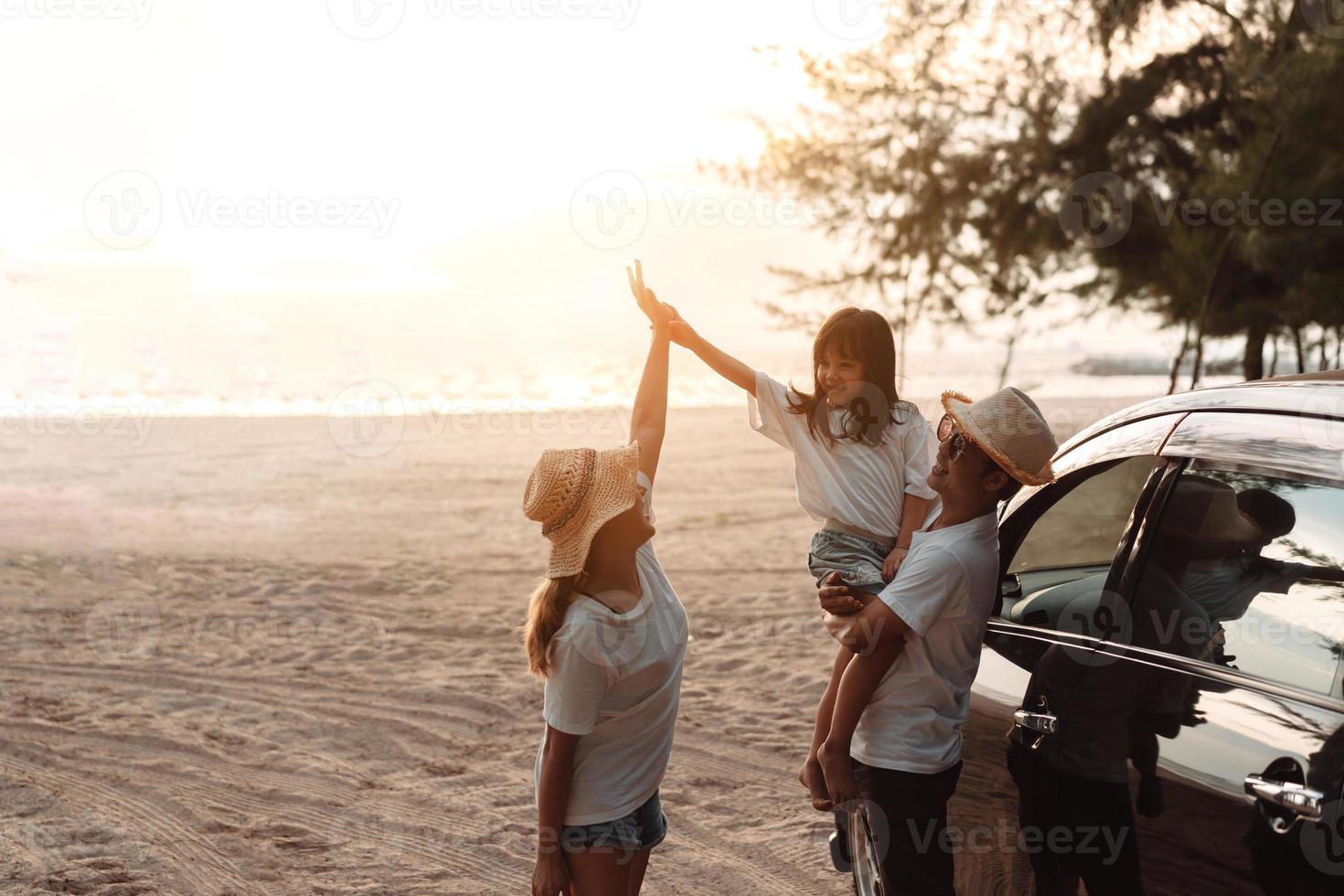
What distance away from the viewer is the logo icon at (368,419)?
74.3 ft

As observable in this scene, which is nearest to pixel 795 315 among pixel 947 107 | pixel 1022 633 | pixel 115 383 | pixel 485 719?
pixel 947 107

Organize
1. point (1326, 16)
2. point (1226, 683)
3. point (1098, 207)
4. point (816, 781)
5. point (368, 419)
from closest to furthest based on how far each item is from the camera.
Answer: point (1226, 683)
point (816, 781)
point (1326, 16)
point (1098, 207)
point (368, 419)

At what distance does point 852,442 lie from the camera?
3.53 metres

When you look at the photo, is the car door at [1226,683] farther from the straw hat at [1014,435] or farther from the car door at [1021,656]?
the straw hat at [1014,435]

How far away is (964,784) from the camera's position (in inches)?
122

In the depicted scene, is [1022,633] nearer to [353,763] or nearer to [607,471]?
[607,471]

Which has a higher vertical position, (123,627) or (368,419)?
(123,627)

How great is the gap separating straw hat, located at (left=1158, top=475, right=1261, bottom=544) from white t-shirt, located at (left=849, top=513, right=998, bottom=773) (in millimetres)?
416

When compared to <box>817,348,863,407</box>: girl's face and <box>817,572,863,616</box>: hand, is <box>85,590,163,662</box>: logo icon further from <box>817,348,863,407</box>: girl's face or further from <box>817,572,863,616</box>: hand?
<box>817,572,863,616</box>: hand

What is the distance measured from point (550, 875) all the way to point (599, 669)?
1.72 ft

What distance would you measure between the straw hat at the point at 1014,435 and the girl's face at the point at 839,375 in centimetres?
75

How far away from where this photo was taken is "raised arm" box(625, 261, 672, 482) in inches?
124

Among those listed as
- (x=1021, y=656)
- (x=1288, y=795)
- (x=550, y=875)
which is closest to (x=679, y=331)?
(x=1021, y=656)

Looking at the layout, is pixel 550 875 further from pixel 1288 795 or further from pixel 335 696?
pixel 335 696
